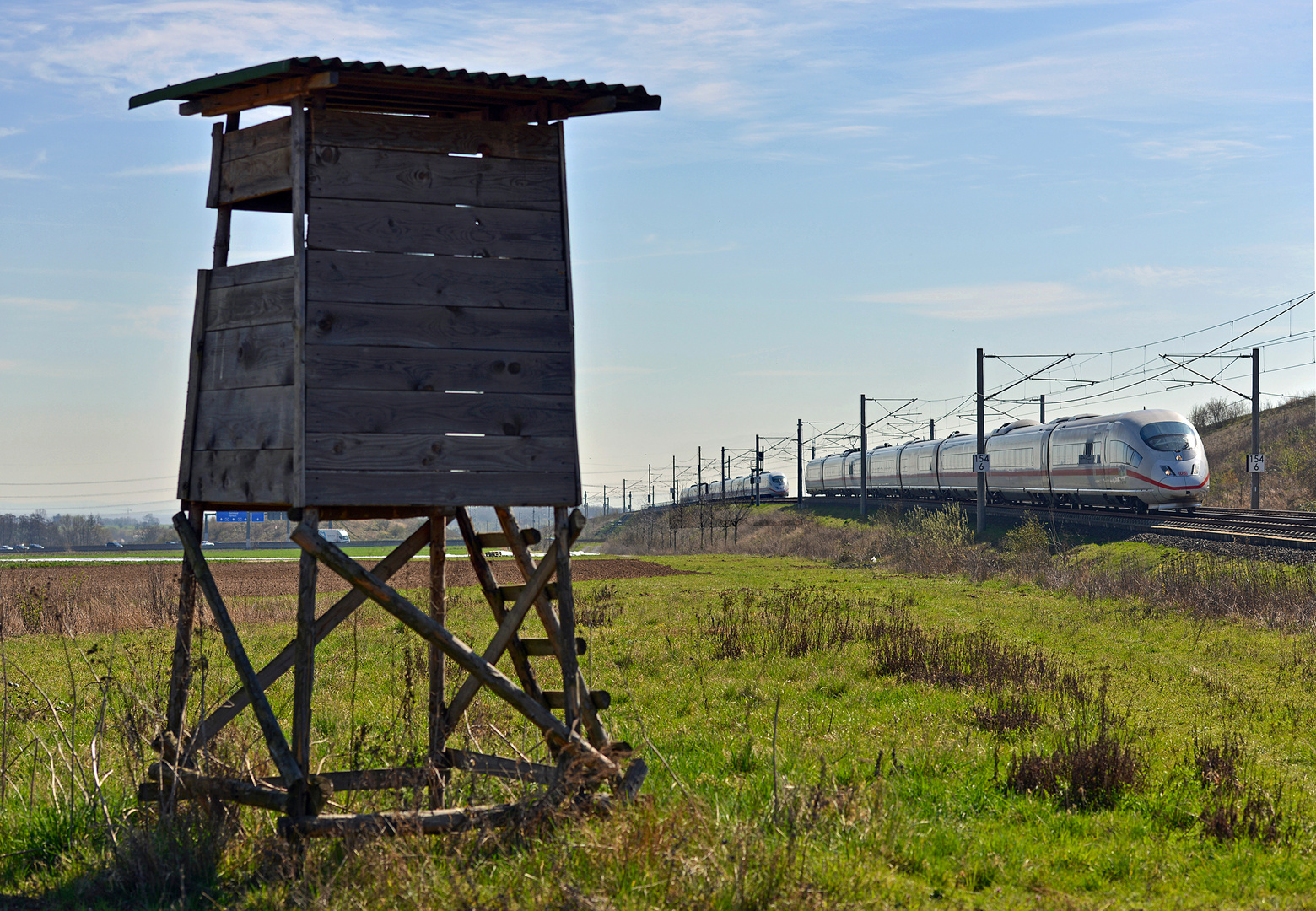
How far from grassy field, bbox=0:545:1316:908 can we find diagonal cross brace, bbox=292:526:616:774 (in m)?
0.56

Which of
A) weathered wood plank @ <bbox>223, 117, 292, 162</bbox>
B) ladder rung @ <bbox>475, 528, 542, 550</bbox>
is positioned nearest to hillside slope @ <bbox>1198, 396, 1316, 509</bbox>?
ladder rung @ <bbox>475, 528, 542, 550</bbox>

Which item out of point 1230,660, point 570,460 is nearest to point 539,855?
point 570,460

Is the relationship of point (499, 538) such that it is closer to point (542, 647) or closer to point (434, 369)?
point (542, 647)

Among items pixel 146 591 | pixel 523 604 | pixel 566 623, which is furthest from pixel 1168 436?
pixel 523 604

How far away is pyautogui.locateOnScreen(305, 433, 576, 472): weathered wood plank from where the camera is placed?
22.9 ft

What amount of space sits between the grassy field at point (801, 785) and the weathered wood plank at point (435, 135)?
378 centimetres

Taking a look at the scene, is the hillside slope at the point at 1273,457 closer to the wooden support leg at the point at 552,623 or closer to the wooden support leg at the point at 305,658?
the wooden support leg at the point at 552,623

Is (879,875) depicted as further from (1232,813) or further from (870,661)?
(870,661)

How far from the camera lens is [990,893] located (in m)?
6.56

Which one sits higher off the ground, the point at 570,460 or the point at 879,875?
the point at 570,460

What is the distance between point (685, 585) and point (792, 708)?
63.8 ft

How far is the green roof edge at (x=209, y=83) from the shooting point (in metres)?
7.01

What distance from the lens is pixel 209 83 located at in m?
7.46

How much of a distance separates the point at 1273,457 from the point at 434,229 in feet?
211
